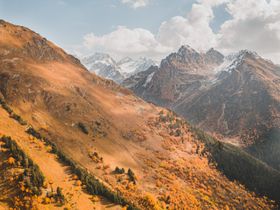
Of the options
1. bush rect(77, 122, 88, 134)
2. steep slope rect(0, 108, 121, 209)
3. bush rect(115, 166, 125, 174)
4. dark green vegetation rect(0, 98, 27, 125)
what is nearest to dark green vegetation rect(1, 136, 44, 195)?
steep slope rect(0, 108, 121, 209)

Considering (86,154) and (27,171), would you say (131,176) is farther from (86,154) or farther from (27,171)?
(27,171)

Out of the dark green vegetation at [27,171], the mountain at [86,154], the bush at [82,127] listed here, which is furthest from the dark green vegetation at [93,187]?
the bush at [82,127]

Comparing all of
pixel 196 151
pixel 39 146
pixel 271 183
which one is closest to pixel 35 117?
pixel 39 146

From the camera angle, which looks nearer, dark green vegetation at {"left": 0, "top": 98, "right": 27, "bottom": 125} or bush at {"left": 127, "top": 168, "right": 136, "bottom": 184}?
dark green vegetation at {"left": 0, "top": 98, "right": 27, "bottom": 125}

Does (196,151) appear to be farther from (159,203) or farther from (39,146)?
(39,146)

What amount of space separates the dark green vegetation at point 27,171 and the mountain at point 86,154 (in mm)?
261

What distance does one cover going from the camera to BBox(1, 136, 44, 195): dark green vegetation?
2804 inches

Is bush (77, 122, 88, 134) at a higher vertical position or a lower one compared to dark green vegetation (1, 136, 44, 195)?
higher

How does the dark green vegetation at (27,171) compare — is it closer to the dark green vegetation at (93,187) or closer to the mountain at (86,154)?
the mountain at (86,154)

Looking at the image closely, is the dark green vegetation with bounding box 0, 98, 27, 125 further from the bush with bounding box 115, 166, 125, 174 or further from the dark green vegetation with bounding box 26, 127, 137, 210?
the bush with bounding box 115, 166, 125, 174

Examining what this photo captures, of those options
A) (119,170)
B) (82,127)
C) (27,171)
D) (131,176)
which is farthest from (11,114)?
(131,176)

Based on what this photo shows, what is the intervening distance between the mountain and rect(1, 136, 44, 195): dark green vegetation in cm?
26

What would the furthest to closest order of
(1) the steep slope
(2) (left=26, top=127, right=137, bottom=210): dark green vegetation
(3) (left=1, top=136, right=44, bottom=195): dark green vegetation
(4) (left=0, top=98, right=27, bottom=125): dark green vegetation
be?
1. (4) (left=0, top=98, right=27, bottom=125): dark green vegetation
2. (2) (left=26, top=127, right=137, bottom=210): dark green vegetation
3. (1) the steep slope
4. (3) (left=1, top=136, right=44, bottom=195): dark green vegetation

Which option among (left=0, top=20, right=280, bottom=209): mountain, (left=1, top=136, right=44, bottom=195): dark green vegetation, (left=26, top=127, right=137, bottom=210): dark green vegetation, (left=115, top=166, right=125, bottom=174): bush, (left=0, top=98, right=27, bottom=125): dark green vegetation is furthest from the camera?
(left=115, top=166, right=125, bottom=174): bush
